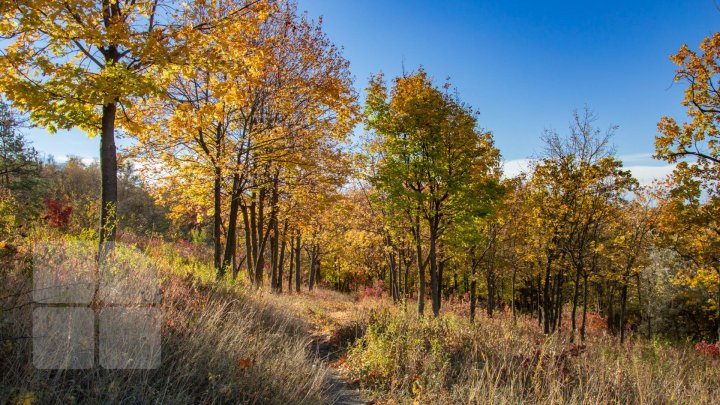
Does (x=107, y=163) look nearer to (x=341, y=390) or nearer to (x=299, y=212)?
(x=341, y=390)

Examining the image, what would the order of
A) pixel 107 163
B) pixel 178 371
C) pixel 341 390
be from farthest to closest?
pixel 107 163 < pixel 341 390 < pixel 178 371

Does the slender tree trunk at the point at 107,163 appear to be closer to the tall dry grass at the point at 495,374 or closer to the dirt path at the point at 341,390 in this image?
the dirt path at the point at 341,390

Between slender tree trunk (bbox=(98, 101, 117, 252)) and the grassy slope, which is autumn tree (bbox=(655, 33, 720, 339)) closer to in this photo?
A: the grassy slope

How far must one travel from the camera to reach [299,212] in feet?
48.1

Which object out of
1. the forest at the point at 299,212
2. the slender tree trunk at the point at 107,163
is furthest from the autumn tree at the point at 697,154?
the slender tree trunk at the point at 107,163

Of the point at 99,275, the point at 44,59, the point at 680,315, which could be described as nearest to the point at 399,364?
the point at 99,275

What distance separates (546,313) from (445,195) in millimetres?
7824

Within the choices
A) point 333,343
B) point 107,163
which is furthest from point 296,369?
point 107,163

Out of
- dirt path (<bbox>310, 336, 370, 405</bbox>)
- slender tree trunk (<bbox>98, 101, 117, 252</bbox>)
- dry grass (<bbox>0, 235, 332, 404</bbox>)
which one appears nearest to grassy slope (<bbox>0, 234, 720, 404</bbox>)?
dry grass (<bbox>0, 235, 332, 404</bbox>)

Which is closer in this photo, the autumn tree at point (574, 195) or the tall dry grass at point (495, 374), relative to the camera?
the tall dry grass at point (495, 374)

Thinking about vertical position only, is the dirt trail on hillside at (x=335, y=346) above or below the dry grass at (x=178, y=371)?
below

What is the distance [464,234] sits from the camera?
13.5 meters

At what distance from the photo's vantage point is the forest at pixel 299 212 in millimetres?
4328

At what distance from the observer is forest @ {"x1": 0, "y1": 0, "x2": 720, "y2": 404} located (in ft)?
14.2
